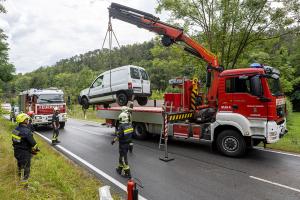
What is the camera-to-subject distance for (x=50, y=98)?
53.3 feet

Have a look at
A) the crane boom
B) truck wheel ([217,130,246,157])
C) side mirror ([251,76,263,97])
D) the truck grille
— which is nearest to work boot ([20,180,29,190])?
truck wheel ([217,130,246,157])

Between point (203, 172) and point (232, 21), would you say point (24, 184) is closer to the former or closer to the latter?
point (203, 172)

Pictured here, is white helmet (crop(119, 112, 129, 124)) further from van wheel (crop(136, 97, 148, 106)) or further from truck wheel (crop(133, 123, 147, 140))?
van wheel (crop(136, 97, 148, 106))

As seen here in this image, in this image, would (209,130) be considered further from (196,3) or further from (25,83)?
(25,83)

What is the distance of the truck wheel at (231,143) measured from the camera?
7809mm

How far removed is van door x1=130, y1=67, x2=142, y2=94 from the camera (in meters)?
10.9

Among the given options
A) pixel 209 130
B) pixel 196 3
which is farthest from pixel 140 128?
pixel 196 3

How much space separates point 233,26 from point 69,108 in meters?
30.0

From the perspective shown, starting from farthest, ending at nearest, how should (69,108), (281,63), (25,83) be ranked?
(25,83) → (69,108) → (281,63)

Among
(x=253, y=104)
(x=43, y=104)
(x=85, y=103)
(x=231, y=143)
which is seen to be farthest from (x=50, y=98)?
(x=253, y=104)

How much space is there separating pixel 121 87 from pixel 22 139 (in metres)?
6.16

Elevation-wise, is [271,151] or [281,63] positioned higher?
[281,63]

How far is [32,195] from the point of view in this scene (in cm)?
494

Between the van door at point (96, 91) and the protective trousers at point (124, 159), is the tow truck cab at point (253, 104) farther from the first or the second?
the van door at point (96, 91)
